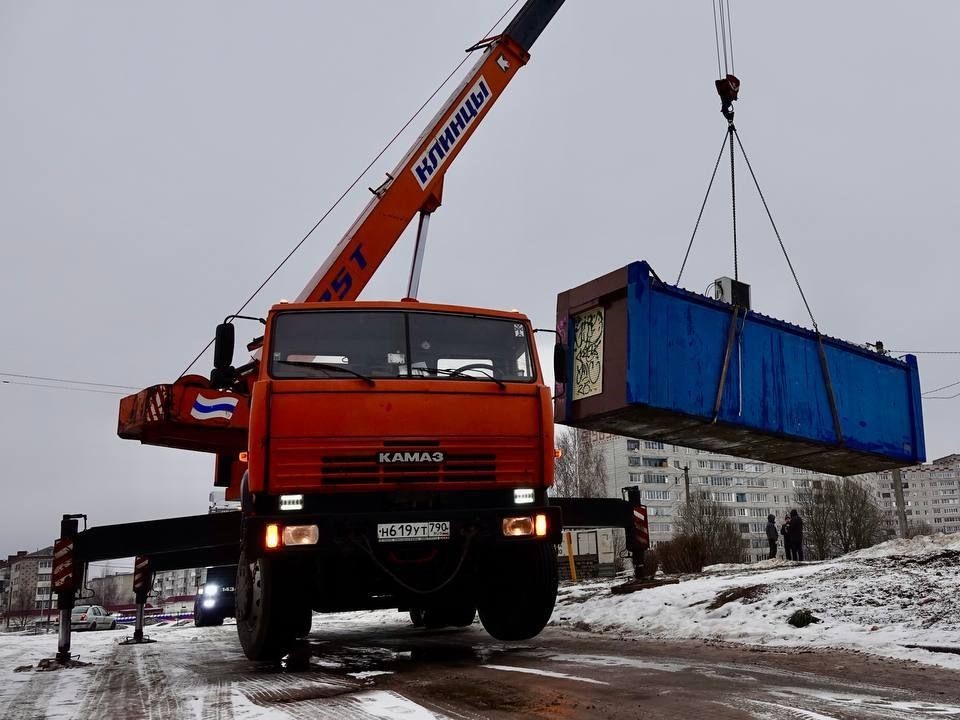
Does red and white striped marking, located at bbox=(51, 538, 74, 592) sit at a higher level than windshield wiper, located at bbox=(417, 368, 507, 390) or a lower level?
lower

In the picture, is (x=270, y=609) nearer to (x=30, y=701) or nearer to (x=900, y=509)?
(x=30, y=701)

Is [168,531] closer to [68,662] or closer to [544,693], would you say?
[68,662]

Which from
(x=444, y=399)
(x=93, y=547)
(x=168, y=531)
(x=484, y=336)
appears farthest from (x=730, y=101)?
(x=93, y=547)

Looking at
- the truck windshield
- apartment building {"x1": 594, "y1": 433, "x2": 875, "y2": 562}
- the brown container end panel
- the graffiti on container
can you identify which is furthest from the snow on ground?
apartment building {"x1": 594, "y1": 433, "x2": 875, "y2": 562}

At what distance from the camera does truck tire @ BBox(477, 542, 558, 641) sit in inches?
276

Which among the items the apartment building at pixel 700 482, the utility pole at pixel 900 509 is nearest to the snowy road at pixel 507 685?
the utility pole at pixel 900 509

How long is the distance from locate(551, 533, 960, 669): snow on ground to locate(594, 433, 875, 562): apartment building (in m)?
66.5

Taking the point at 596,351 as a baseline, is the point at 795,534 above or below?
below

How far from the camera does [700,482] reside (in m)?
85.4

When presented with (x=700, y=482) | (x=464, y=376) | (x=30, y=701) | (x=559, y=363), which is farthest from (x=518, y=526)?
(x=700, y=482)

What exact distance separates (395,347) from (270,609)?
2257mm

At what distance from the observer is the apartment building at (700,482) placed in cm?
8085

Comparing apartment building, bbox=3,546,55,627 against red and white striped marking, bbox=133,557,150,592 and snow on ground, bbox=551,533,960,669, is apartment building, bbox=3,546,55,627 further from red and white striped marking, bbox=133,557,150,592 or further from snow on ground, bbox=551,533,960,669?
snow on ground, bbox=551,533,960,669

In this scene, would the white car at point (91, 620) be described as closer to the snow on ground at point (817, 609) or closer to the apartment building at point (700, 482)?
the snow on ground at point (817, 609)
